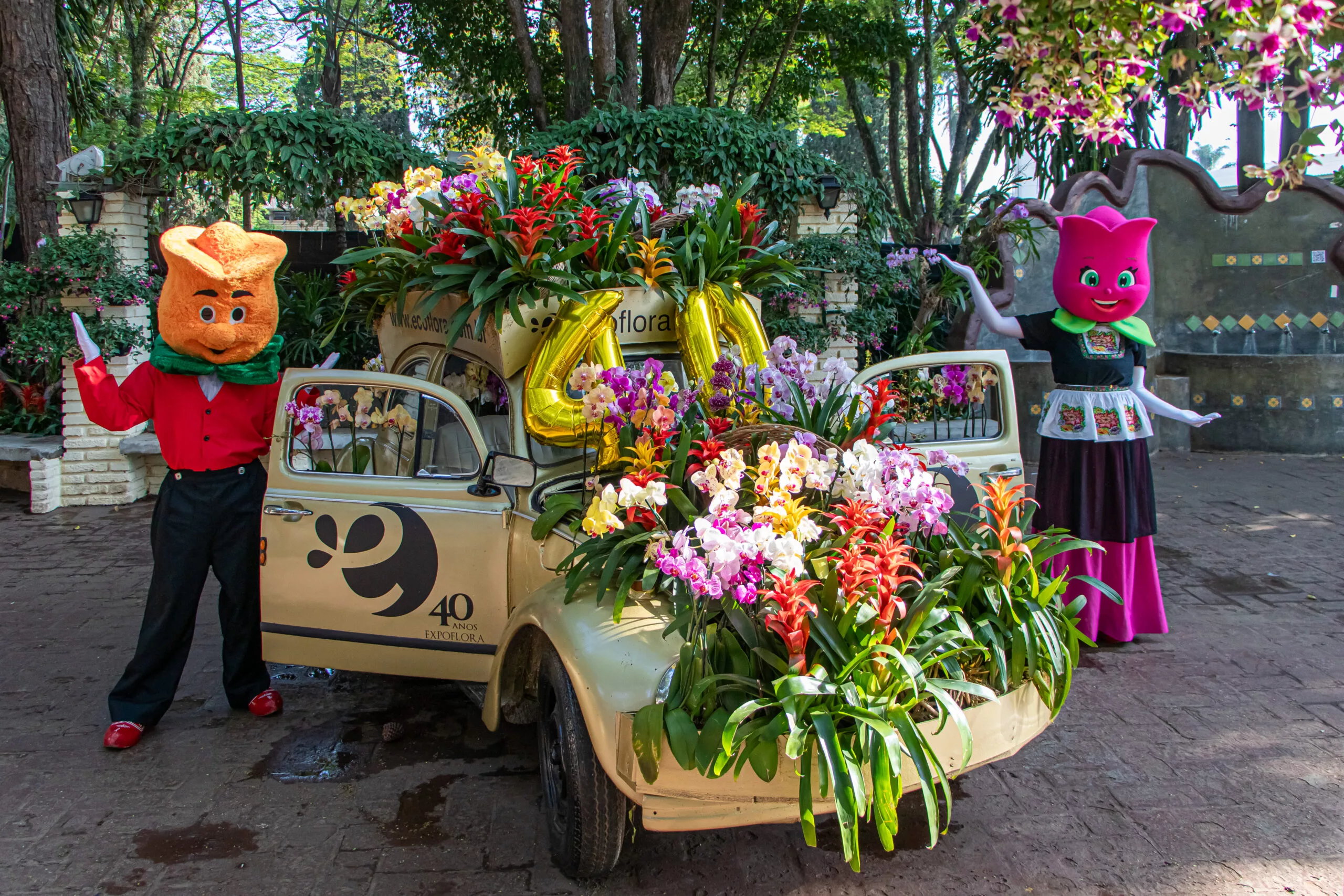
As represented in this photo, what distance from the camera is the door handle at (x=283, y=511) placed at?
3941 millimetres

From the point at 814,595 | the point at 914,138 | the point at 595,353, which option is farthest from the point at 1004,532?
the point at 914,138

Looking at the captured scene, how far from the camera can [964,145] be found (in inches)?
663

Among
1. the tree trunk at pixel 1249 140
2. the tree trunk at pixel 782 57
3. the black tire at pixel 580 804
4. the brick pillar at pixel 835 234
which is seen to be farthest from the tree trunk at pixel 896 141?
the black tire at pixel 580 804

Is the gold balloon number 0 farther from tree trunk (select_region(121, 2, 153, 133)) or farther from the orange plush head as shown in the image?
tree trunk (select_region(121, 2, 153, 133))

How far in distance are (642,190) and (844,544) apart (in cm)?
239

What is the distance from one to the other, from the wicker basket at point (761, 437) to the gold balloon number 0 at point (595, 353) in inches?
19.6

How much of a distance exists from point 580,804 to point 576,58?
9.21m

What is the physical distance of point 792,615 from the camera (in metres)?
2.64

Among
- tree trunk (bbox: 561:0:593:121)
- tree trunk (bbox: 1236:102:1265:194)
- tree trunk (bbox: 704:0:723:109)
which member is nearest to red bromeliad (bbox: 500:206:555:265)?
tree trunk (bbox: 561:0:593:121)

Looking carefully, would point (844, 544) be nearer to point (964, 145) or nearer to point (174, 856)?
point (174, 856)

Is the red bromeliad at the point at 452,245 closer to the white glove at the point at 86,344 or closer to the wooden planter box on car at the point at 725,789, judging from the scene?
the white glove at the point at 86,344

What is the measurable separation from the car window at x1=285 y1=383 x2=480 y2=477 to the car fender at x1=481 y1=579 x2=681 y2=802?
0.79 m

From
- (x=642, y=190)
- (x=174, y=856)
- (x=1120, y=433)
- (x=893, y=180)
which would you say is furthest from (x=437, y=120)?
(x=174, y=856)

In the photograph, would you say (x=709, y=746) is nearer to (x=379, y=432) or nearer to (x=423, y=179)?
(x=379, y=432)
